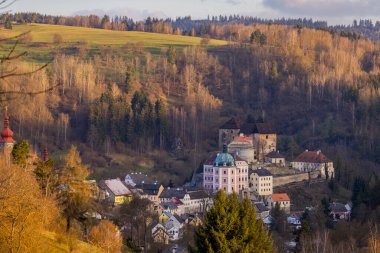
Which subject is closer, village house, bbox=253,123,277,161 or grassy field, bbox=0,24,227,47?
village house, bbox=253,123,277,161

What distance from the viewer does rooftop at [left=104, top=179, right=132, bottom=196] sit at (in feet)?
169

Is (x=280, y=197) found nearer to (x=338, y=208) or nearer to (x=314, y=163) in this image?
(x=338, y=208)

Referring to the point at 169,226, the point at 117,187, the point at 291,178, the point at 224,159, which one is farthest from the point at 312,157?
the point at 169,226

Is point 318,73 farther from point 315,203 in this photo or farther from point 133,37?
point 315,203

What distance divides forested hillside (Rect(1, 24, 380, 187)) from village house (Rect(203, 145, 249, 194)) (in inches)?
145

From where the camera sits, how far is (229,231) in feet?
64.5

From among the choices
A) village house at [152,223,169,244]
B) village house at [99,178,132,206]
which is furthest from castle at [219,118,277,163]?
village house at [152,223,169,244]

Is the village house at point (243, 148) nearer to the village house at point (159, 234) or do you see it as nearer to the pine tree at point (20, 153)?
the village house at point (159, 234)

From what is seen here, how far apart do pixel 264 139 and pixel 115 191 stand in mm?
20019

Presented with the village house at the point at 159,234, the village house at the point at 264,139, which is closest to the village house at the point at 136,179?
the village house at the point at 264,139

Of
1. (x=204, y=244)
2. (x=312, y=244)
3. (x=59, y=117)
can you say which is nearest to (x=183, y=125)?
(x=59, y=117)

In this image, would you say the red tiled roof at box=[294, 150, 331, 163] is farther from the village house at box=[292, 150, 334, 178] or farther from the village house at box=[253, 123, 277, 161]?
the village house at box=[253, 123, 277, 161]

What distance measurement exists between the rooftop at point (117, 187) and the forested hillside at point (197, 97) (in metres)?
7.66

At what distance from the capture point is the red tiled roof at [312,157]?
62.1 metres
